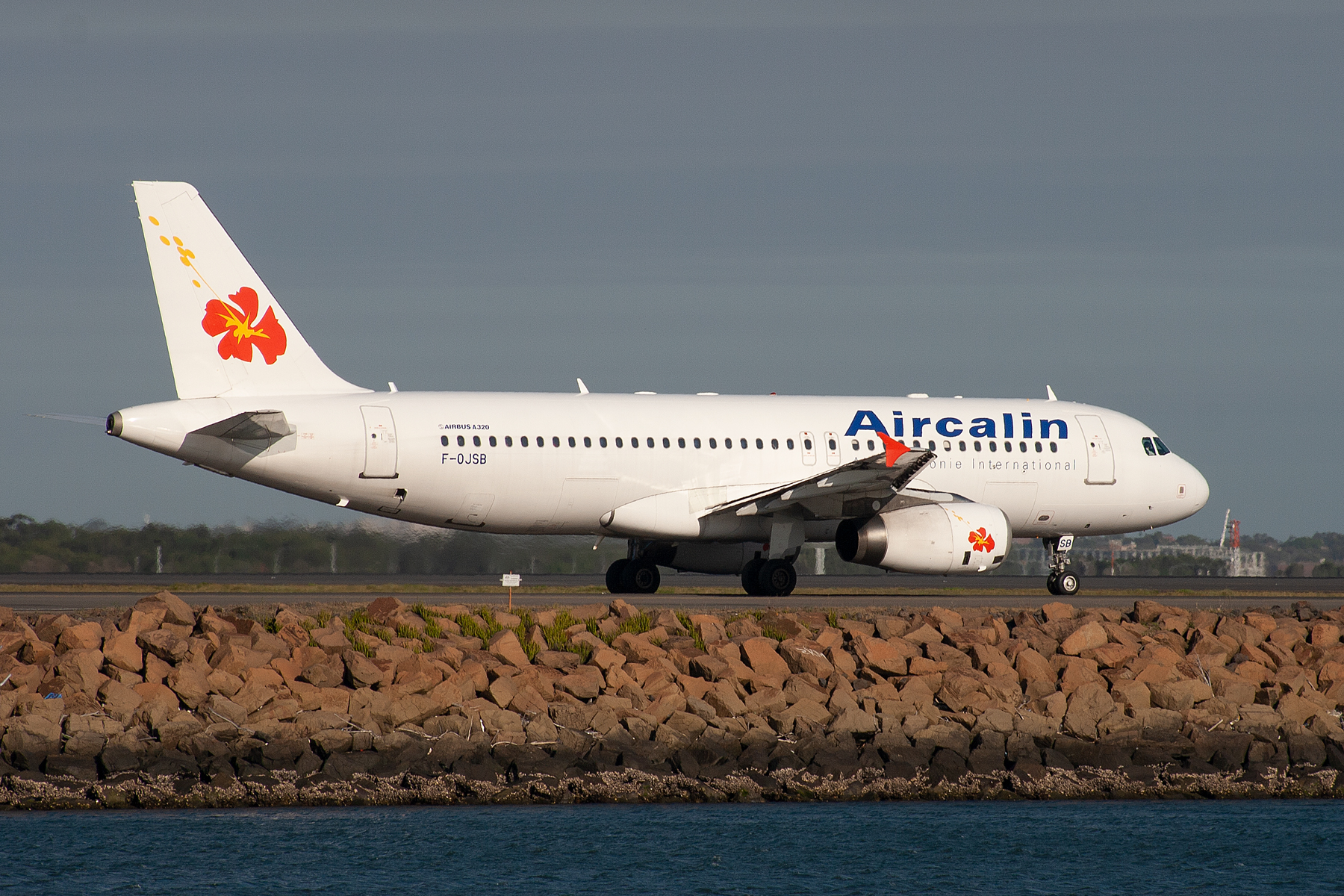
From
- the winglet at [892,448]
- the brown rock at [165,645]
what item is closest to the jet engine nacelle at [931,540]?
the winglet at [892,448]

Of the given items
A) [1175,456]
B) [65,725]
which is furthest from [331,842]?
[1175,456]

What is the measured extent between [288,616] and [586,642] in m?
4.08

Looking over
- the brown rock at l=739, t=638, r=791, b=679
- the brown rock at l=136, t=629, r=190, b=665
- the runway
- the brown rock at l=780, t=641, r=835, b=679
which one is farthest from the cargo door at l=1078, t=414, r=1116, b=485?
the brown rock at l=136, t=629, r=190, b=665

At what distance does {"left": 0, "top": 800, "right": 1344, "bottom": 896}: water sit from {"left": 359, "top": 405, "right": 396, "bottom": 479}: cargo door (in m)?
11.6

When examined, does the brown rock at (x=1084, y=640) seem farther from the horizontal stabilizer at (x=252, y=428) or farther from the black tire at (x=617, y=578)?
the horizontal stabilizer at (x=252, y=428)

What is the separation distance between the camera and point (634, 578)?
3189 cm

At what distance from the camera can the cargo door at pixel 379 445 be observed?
27.4 meters

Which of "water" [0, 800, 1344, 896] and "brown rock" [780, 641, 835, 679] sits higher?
"brown rock" [780, 641, 835, 679]

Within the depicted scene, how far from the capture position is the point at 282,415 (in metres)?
26.8

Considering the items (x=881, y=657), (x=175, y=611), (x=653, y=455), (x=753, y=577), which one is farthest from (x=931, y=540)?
(x=175, y=611)

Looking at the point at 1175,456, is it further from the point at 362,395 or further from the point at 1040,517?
the point at 362,395

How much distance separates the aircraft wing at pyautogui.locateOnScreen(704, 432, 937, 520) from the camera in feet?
93.2

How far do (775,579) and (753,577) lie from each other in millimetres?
530

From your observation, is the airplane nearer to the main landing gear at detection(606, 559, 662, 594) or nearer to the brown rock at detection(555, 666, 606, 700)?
the main landing gear at detection(606, 559, 662, 594)
